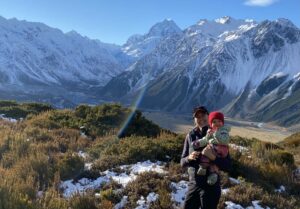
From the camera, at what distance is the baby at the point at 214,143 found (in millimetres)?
8219

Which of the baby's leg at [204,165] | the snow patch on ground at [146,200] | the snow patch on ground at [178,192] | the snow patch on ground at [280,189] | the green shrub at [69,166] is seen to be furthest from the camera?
the snow patch on ground at [280,189]

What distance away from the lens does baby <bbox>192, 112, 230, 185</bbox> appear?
8.22m

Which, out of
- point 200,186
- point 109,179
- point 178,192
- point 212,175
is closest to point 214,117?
point 212,175

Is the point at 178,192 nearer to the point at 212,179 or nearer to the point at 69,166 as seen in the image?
the point at 212,179

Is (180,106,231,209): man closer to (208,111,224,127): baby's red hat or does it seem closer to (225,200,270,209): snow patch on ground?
(208,111,224,127): baby's red hat

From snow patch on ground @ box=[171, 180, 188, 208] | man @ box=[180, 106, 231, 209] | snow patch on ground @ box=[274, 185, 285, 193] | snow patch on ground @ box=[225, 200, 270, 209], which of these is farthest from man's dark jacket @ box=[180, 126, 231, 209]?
snow patch on ground @ box=[274, 185, 285, 193]

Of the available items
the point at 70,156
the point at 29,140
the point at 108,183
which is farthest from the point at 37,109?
the point at 108,183

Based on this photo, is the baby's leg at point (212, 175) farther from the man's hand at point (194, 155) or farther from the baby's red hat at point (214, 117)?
the baby's red hat at point (214, 117)

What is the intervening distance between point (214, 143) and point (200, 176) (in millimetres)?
702

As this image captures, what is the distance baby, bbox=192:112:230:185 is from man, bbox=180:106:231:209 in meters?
0.09

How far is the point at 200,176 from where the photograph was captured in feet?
28.1

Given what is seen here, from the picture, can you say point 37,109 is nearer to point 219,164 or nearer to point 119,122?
point 119,122

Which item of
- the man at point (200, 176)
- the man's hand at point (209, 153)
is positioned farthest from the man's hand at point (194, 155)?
the man's hand at point (209, 153)

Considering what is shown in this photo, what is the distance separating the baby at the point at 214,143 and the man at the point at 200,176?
0.09 meters
